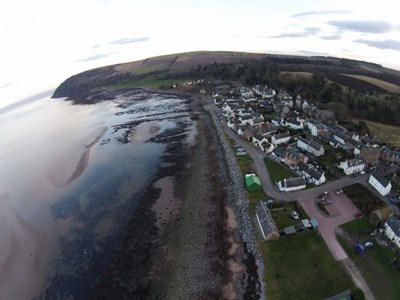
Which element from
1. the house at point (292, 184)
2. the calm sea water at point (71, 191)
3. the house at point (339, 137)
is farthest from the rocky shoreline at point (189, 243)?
the house at point (339, 137)

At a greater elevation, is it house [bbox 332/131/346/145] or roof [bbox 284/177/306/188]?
roof [bbox 284/177/306/188]

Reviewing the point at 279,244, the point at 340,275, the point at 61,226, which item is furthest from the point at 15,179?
the point at 340,275

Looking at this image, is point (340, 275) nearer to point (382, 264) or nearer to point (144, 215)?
point (382, 264)

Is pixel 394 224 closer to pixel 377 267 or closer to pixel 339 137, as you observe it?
pixel 377 267

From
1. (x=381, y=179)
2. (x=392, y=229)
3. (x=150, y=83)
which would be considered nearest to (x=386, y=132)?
(x=381, y=179)

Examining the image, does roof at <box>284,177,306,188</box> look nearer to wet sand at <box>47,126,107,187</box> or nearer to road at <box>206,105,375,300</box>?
road at <box>206,105,375,300</box>

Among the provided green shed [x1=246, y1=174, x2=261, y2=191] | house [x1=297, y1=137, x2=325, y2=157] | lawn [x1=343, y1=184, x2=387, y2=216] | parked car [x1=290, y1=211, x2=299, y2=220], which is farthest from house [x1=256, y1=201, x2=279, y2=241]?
house [x1=297, y1=137, x2=325, y2=157]
